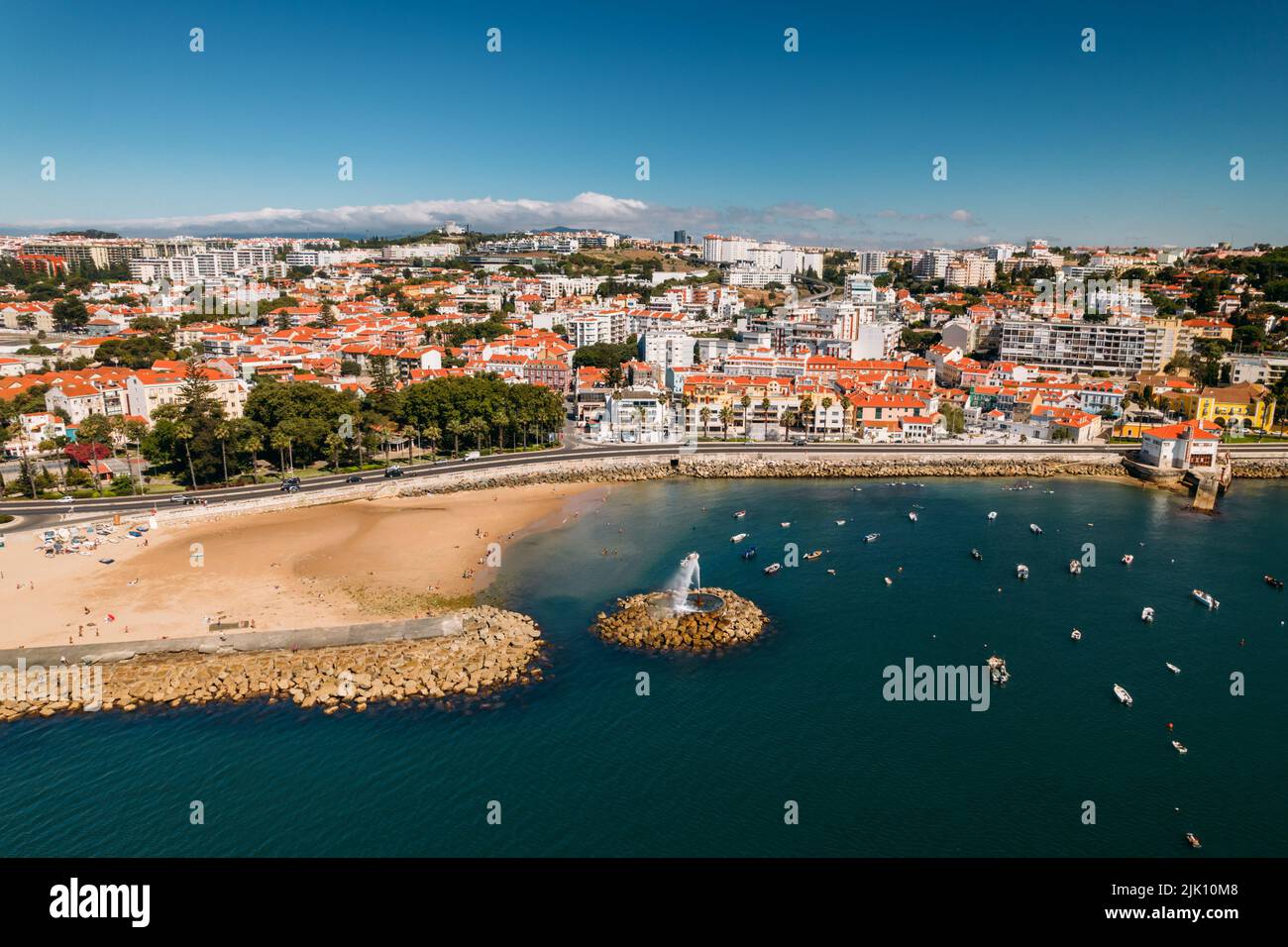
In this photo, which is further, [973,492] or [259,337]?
[259,337]

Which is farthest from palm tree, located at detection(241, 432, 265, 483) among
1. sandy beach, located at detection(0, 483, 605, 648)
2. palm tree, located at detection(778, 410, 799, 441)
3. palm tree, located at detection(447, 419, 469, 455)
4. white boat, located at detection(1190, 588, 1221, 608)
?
white boat, located at detection(1190, 588, 1221, 608)

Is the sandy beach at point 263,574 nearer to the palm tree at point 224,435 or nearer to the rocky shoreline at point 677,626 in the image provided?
the rocky shoreline at point 677,626

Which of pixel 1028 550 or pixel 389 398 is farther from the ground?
pixel 389 398

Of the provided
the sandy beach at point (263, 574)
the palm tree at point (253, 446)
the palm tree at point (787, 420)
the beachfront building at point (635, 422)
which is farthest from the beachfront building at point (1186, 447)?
the palm tree at point (253, 446)

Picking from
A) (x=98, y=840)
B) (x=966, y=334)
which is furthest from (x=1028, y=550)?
(x=966, y=334)
